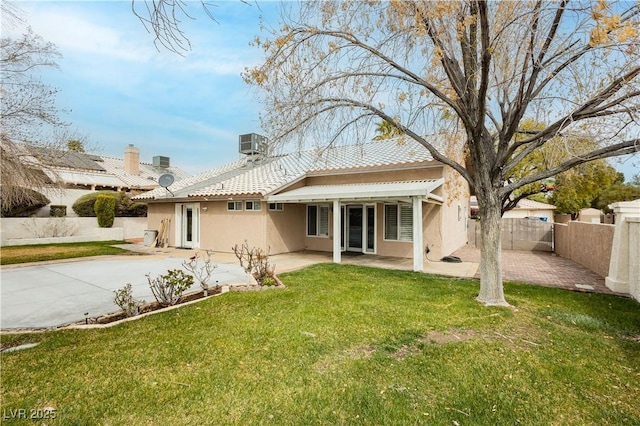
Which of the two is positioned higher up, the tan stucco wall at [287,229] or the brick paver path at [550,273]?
the tan stucco wall at [287,229]

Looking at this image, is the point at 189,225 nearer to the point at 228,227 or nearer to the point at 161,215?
the point at 161,215

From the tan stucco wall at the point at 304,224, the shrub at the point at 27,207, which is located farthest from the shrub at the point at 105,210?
the tan stucco wall at the point at 304,224

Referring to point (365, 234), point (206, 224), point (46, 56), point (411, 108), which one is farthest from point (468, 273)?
point (46, 56)

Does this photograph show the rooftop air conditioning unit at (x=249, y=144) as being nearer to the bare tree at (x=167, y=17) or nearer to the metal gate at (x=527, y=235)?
the metal gate at (x=527, y=235)

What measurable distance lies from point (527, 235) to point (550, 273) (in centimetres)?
927

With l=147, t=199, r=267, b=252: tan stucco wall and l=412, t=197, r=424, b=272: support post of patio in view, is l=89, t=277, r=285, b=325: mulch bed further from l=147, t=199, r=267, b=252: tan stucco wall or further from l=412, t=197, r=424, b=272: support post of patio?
l=147, t=199, r=267, b=252: tan stucco wall

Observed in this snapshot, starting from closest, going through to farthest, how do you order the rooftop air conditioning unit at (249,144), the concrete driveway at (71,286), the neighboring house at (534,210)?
the concrete driveway at (71,286) → the rooftop air conditioning unit at (249,144) → the neighboring house at (534,210)

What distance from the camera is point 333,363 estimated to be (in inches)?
209

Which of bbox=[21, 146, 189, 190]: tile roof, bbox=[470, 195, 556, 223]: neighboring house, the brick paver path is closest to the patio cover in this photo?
the brick paver path

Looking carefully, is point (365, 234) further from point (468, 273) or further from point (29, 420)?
point (29, 420)

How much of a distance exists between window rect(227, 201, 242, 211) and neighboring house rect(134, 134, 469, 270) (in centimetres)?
6

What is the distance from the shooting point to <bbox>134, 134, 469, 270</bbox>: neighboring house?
53.6ft

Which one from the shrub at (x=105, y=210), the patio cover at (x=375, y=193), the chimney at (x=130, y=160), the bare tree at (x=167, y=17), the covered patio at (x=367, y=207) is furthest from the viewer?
the chimney at (x=130, y=160)

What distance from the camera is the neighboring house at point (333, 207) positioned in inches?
643
